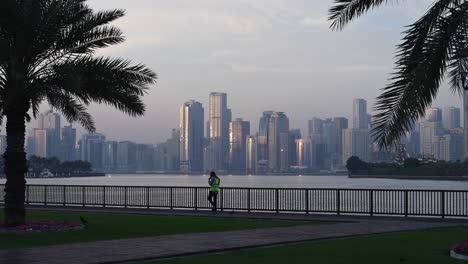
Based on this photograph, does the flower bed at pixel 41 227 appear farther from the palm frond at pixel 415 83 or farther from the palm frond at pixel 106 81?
the palm frond at pixel 415 83

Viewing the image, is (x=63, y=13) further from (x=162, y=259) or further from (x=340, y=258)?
(x=340, y=258)

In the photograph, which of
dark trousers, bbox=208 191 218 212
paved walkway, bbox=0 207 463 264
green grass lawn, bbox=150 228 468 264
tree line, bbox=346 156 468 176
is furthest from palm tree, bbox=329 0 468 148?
tree line, bbox=346 156 468 176

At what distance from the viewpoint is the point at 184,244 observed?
17406mm

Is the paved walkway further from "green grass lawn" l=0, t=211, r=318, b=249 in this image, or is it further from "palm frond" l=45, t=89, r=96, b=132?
"palm frond" l=45, t=89, r=96, b=132

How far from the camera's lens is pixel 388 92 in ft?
38.5

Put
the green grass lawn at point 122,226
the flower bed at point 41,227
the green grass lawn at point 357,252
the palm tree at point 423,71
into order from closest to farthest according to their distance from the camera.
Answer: the palm tree at point 423,71 → the green grass lawn at point 357,252 → the green grass lawn at point 122,226 → the flower bed at point 41,227

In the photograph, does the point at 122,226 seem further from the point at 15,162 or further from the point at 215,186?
the point at 215,186

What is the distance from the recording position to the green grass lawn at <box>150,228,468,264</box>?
14.5 m

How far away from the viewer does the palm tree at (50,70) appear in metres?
20.4

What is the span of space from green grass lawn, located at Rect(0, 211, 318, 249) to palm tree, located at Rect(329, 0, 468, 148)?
31.1 ft

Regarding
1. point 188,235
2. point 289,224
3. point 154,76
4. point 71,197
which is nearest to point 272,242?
point 188,235

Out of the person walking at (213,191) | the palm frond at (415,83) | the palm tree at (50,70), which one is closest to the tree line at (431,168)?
the person walking at (213,191)

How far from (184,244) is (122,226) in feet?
20.0

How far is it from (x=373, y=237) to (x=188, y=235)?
16.0 ft
